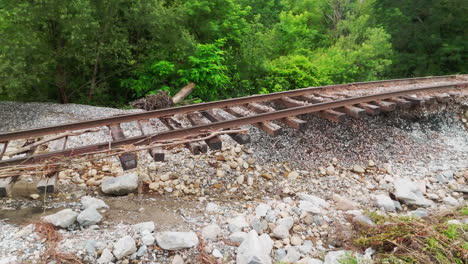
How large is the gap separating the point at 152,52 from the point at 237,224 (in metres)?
7.61

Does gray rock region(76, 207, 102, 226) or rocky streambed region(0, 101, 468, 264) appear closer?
rocky streambed region(0, 101, 468, 264)

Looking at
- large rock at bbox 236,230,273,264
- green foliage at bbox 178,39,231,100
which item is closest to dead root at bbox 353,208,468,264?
large rock at bbox 236,230,273,264

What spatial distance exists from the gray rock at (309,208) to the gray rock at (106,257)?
88.3 inches

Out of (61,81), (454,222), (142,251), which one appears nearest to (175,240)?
(142,251)

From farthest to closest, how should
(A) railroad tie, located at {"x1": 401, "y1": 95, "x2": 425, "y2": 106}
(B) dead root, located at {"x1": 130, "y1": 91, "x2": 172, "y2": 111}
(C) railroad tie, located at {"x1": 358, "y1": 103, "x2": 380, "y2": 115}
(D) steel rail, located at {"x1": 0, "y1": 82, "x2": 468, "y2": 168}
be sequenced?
1. (B) dead root, located at {"x1": 130, "y1": 91, "x2": 172, "y2": 111}
2. (A) railroad tie, located at {"x1": 401, "y1": 95, "x2": 425, "y2": 106}
3. (C) railroad tie, located at {"x1": 358, "y1": 103, "x2": 380, "y2": 115}
4. (D) steel rail, located at {"x1": 0, "y1": 82, "x2": 468, "y2": 168}

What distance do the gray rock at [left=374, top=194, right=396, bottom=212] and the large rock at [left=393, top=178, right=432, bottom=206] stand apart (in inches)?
11.4

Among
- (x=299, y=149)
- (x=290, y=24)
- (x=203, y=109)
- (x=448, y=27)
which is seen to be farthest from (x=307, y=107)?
(x=448, y=27)

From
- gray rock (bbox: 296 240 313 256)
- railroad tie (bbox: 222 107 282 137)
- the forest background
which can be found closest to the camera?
gray rock (bbox: 296 240 313 256)

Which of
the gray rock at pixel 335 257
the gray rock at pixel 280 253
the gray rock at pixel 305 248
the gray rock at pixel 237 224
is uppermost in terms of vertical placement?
the gray rock at pixel 237 224

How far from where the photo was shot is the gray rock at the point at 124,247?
2.70 m

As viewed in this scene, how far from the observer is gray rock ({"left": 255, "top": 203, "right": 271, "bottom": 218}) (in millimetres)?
3575

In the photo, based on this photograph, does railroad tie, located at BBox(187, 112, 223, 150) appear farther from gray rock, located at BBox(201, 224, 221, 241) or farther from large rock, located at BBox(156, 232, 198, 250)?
large rock, located at BBox(156, 232, 198, 250)

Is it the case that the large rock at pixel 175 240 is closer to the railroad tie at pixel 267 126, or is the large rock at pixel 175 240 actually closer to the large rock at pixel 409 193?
the railroad tie at pixel 267 126

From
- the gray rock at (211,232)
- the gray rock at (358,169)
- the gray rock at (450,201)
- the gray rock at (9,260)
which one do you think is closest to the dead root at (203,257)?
the gray rock at (211,232)
